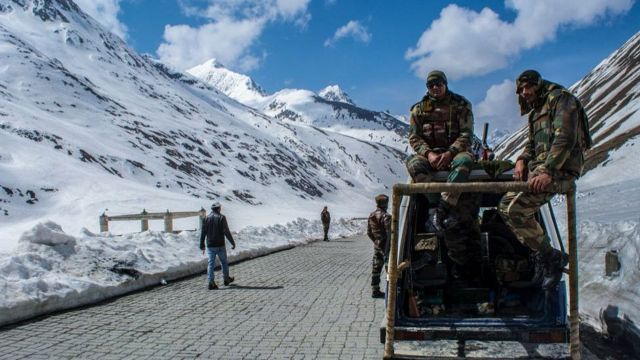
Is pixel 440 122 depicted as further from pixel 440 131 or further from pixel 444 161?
pixel 444 161

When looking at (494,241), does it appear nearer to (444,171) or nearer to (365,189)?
(444,171)

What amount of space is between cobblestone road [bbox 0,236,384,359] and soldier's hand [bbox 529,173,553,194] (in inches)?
102

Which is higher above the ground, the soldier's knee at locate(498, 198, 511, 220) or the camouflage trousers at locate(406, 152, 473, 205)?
the camouflage trousers at locate(406, 152, 473, 205)

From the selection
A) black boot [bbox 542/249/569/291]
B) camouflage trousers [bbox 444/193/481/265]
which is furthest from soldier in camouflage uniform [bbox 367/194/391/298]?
black boot [bbox 542/249/569/291]

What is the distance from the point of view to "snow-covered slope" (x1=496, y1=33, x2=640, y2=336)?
5.98m

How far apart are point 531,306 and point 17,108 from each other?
89.6 m

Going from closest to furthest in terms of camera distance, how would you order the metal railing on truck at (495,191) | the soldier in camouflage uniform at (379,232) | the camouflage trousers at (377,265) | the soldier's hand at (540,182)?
1. the metal railing on truck at (495,191)
2. the soldier's hand at (540,182)
3. the camouflage trousers at (377,265)
4. the soldier in camouflage uniform at (379,232)

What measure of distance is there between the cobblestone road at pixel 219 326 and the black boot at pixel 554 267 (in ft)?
6.77

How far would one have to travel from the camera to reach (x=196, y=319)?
305 inches

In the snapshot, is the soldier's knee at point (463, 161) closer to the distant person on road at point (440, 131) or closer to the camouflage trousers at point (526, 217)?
the distant person on road at point (440, 131)

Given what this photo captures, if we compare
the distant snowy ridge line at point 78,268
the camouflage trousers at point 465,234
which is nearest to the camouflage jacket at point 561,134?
the camouflage trousers at point 465,234

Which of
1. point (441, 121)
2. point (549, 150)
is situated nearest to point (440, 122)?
point (441, 121)

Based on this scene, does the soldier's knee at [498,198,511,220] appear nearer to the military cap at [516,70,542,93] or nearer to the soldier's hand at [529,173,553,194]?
the soldier's hand at [529,173,553,194]

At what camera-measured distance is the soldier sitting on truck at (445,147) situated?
513 cm
